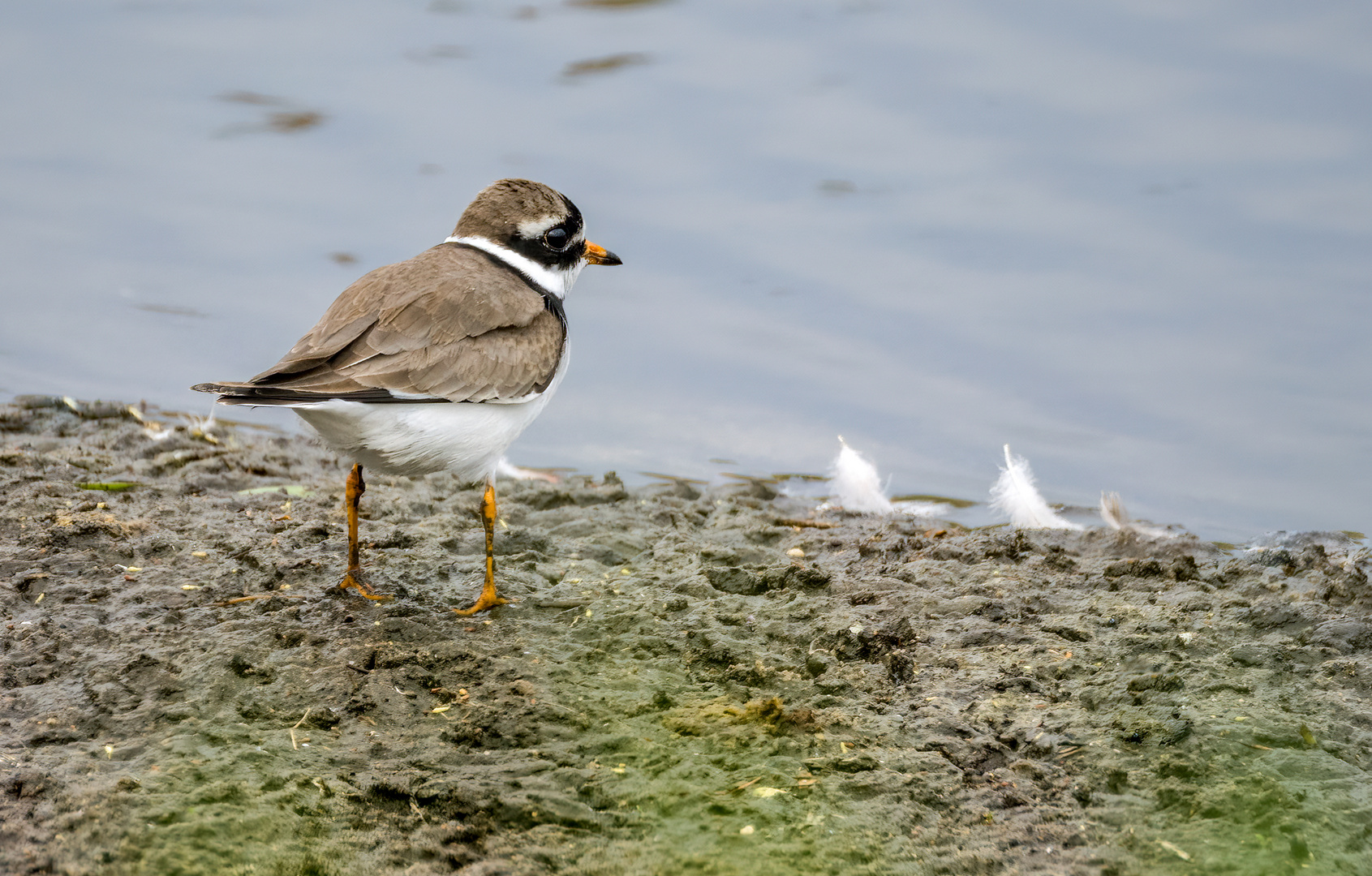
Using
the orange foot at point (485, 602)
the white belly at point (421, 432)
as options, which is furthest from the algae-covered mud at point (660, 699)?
the white belly at point (421, 432)

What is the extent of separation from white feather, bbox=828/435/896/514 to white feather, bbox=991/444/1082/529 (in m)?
0.70

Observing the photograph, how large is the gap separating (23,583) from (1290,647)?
17.2ft

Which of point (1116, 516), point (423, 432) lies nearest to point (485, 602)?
point (423, 432)

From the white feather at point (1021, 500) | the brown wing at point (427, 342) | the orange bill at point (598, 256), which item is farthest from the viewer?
the white feather at point (1021, 500)

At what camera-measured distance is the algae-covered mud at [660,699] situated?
313cm

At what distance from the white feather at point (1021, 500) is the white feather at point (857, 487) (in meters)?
0.70

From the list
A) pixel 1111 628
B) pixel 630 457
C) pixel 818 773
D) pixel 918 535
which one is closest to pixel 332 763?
pixel 818 773

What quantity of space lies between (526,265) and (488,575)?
1731mm

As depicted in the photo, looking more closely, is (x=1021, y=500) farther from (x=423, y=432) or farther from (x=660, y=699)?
(x=423, y=432)

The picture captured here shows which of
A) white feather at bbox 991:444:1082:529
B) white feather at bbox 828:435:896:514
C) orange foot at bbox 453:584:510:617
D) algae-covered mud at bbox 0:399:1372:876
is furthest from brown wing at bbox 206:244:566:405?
white feather at bbox 991:444:1082:529

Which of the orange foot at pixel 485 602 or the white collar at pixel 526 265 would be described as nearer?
the orange foot at pixel 485 602

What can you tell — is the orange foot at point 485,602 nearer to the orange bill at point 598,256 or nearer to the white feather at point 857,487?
the orange bill at point 598,256

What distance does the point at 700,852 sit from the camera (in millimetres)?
3104

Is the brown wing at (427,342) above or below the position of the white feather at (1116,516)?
above
